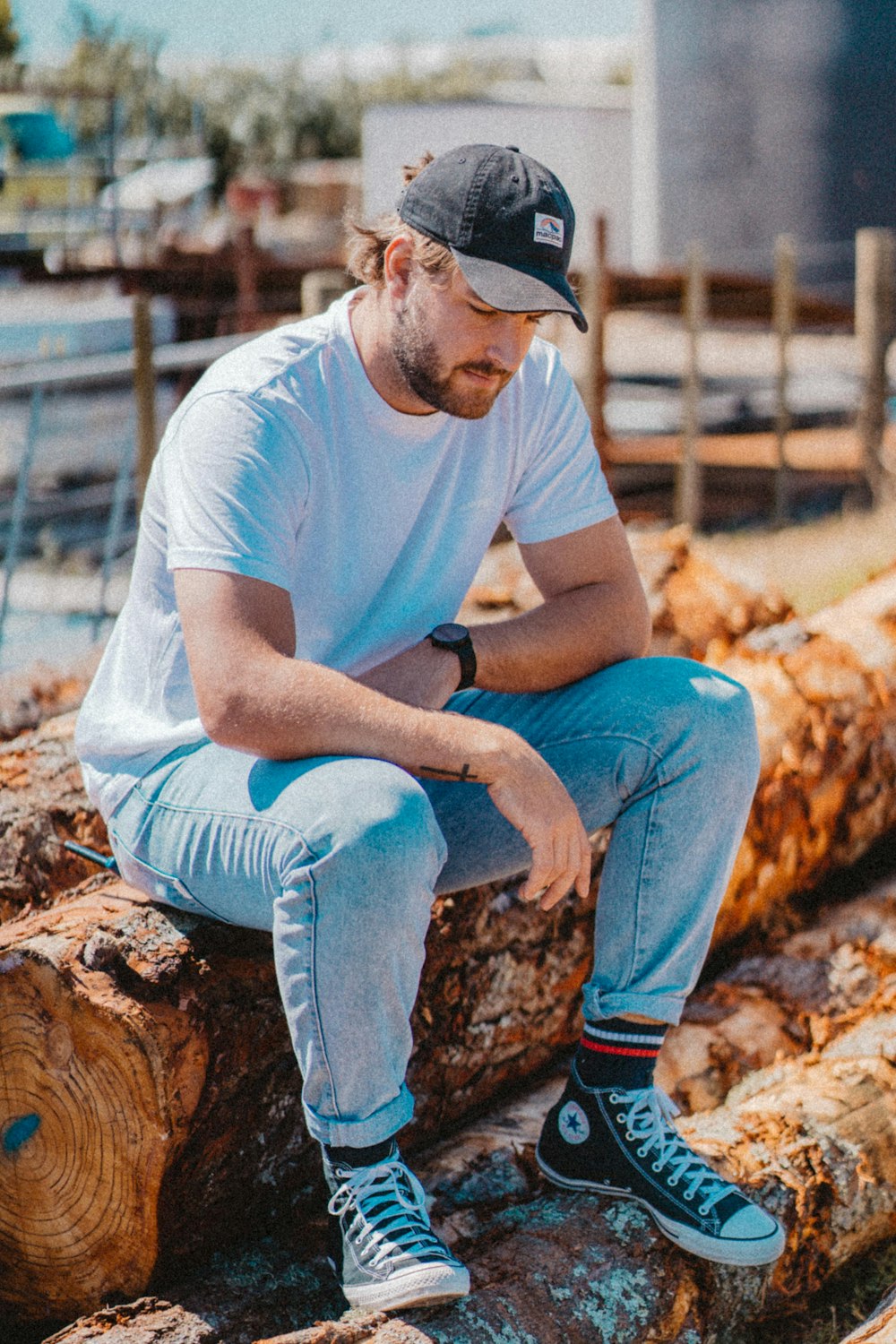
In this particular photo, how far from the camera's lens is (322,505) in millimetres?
2449

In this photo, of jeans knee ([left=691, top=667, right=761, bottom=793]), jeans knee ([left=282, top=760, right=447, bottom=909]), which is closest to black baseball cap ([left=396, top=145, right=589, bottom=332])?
jeans knee ([left=691, top=667, right=761, bottom=793])

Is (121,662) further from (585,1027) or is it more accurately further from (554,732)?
(585,1027)

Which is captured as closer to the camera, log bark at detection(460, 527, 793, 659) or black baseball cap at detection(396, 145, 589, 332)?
black baseball cap at detection(396, 145, 589, 332)

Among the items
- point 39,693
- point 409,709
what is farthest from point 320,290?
point 409,709

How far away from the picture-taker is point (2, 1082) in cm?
231

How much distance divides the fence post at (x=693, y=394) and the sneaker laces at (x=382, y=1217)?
6967 millimetres

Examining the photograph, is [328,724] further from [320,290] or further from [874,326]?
[874,326]

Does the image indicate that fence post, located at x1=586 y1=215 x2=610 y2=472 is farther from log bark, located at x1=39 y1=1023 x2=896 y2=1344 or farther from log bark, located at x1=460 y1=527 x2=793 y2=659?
log bark, located at x1=39 y1=1023 x2=896 y2=1344

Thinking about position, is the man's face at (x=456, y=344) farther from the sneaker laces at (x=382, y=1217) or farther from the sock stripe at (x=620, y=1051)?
the sneaker laces at (x=382, y=1217)

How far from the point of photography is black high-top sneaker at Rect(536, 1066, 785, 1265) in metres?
2.27

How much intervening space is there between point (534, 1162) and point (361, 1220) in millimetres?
642

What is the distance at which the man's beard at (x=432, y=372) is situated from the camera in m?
2.38

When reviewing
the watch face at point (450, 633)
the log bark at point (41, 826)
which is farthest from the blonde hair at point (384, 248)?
the log bark at point (41, 826)

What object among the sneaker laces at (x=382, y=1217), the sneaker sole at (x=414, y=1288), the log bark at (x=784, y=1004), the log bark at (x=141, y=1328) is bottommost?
the log bark at (x=784, y=1004)
